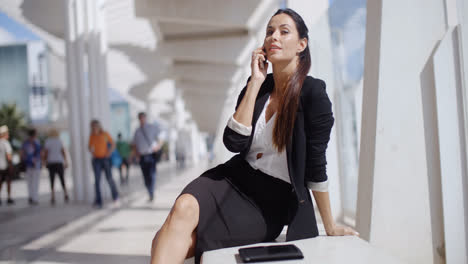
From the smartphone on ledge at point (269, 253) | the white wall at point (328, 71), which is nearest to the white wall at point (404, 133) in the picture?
the smartphone on ledge at point (269, 253)

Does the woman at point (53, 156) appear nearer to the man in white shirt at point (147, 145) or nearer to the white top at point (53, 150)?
the white top at point (53, 150)

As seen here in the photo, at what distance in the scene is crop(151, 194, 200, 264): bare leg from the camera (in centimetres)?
182

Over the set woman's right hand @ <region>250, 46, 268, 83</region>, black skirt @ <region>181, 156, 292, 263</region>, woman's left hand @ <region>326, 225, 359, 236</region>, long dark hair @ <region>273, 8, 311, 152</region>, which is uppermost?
woman's right hand @ <region>250, 46, 268, 83</region>

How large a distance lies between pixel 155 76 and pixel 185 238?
28.0 metres

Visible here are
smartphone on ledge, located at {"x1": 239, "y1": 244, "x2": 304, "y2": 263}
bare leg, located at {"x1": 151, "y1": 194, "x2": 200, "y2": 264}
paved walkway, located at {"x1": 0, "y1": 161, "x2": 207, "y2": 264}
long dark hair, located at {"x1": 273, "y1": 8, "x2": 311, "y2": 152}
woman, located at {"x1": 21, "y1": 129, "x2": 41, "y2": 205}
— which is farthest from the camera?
woman, located at {"x1": 21, "y1": 129, "x2": 41, "y2": 205}

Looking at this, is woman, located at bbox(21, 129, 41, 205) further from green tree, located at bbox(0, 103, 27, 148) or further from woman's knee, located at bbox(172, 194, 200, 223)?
green tree, located at bbox(0, 103, 27, 148)

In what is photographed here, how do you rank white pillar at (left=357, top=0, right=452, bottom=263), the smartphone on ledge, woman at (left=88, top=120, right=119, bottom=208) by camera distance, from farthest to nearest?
woman at (left=88, top=120, right=119, bottom=208), white pillar at (left=357, top=0, right=452, bottom=263), the smartphone on ledge

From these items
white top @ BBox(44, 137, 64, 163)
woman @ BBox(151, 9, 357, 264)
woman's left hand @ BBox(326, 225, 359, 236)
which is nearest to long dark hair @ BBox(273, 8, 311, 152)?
woman @ BBox(151, 9, 357, 264)

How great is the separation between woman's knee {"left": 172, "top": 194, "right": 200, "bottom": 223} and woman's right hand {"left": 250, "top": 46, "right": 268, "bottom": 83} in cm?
73

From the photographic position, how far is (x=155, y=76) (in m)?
29.0

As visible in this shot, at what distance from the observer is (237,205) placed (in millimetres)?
2084

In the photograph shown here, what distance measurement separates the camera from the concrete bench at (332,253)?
62.7 inches

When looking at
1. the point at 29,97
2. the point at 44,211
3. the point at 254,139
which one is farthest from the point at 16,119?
the point at 254,139

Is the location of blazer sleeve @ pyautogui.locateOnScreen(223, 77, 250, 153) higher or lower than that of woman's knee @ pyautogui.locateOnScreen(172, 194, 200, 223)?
higher
